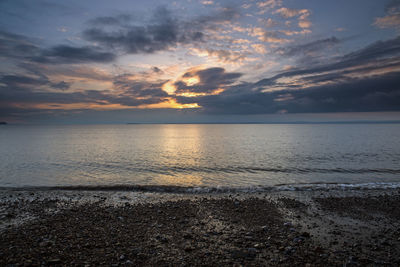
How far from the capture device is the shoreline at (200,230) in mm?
7746

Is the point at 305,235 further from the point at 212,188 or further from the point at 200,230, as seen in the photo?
the point at 212,188

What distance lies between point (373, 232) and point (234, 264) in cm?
810

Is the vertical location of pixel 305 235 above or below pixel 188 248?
below

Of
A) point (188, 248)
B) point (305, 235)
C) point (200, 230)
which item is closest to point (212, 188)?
point (200, 230)

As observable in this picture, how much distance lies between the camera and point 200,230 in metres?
10.5

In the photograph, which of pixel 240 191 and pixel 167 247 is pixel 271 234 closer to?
pixel 167 247

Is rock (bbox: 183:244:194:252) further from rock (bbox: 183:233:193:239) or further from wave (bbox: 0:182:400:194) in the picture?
wave (bbox: 0:182:400:194)

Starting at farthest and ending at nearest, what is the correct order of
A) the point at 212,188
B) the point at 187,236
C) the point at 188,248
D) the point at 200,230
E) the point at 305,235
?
the point at 212,188
the point at 200,230
the point at 305,235
the point at 187,236
the point at 188,248

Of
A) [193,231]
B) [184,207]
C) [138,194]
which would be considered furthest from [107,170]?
[193,231]

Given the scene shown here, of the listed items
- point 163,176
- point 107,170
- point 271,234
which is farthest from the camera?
point 107,170

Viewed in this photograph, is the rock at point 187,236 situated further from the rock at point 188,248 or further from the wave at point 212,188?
the wave at point 212,188

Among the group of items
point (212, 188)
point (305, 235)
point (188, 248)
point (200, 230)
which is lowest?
point (212, 188)

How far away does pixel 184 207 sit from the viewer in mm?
13891

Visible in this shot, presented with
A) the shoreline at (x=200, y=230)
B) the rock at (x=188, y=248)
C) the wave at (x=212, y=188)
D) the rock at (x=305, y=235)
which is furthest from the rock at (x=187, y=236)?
the wave at (x=212, y=188)
